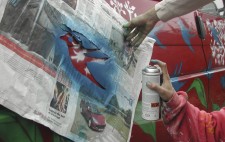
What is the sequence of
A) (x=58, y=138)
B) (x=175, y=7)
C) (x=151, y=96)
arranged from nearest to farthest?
1. (x=58, y=138)
2. (x=151, y=96)
3. (x=175, y=7)

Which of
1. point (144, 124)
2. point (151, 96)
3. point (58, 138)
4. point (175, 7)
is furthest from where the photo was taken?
point (144, 124)

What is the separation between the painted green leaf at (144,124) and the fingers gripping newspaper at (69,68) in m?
0.12

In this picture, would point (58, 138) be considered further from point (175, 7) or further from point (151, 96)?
point (175, 7)

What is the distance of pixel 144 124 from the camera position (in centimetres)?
181

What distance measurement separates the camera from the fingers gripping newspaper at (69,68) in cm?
117

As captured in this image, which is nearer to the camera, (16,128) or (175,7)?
(16,128)

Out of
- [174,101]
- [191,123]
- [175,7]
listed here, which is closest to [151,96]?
[174,101]

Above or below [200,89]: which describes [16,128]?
above

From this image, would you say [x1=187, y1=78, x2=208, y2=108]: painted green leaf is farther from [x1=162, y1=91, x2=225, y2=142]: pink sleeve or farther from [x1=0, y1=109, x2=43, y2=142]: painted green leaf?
[x1=0, y1=109, x2=43, y2=142]: painted green leaf

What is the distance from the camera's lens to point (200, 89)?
2506 millimetres

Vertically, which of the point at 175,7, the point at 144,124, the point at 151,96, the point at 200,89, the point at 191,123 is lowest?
the point at 200,89

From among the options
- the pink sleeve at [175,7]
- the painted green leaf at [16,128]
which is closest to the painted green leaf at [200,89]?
the pink sleeve at [175,7]

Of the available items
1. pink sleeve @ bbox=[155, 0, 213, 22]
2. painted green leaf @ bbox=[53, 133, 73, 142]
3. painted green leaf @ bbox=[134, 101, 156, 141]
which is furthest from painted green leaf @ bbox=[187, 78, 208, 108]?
painted green leaf @ bbox=[53, 133, 73, 142]

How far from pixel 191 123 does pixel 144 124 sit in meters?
0.36
